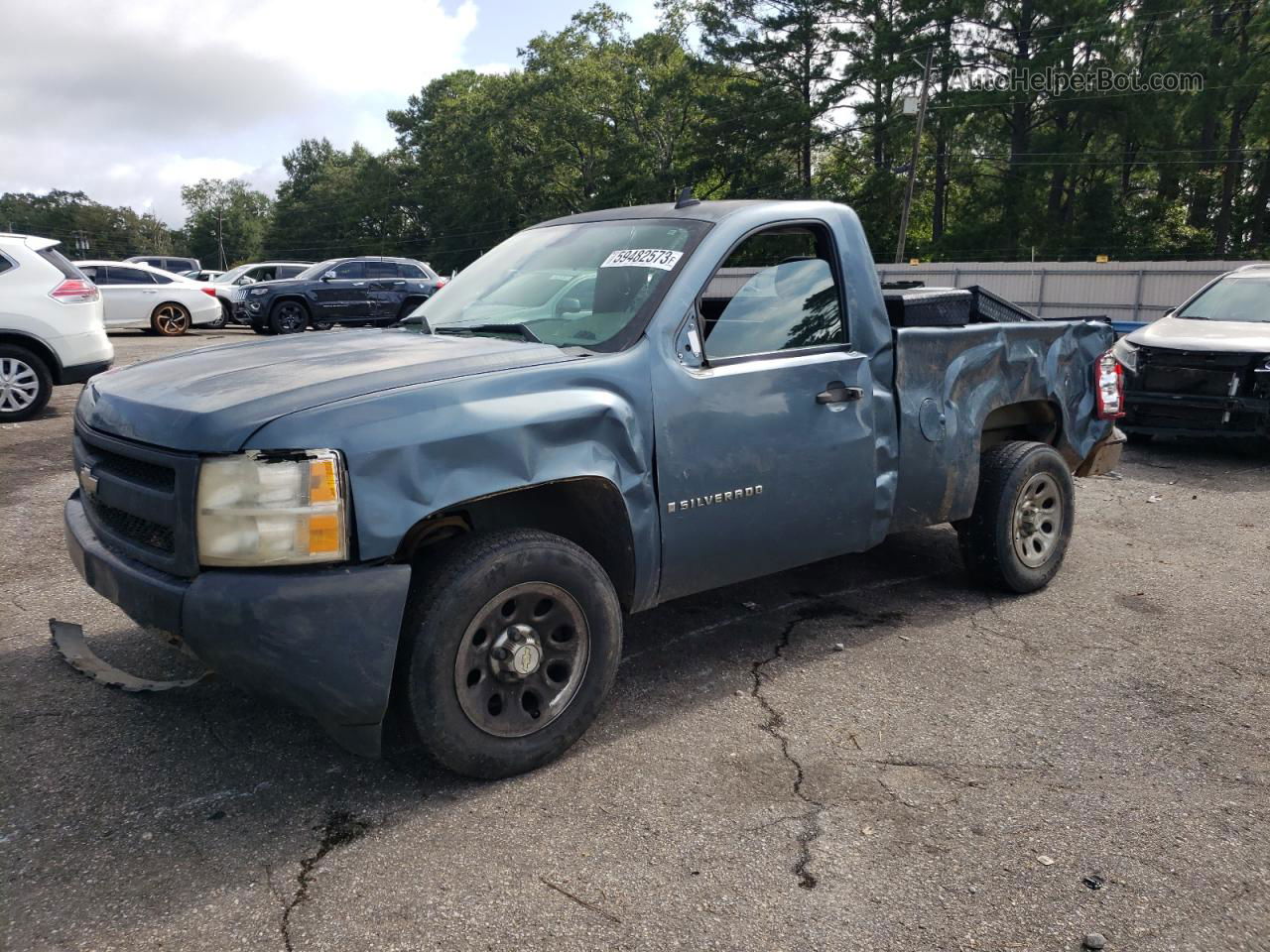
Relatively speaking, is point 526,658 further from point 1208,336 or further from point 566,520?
point 1208,336

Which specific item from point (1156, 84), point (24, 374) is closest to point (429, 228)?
point (1156, 84)

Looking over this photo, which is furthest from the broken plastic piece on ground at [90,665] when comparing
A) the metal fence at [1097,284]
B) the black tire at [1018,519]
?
the metal fence at [1097,284]

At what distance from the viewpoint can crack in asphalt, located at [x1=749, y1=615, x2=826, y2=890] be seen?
9.06 ft

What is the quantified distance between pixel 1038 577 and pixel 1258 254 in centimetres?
4173

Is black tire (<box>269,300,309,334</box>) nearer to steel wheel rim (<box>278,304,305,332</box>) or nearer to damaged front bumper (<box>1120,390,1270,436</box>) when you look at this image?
steel wheel rim (<box>278,304,305,332</box>)

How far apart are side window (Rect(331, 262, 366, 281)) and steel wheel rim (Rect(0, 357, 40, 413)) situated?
38.9 feet

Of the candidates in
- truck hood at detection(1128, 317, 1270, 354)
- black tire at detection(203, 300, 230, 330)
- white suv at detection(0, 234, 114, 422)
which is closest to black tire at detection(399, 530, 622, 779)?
truck hood at detection(1128, 317, 1270, 354)

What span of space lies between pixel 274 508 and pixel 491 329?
1.35 meters

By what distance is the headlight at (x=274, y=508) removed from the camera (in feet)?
8.94

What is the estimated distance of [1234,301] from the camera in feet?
32.5

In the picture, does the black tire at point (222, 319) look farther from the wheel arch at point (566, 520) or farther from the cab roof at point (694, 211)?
the wheel arch at point (566, 520)

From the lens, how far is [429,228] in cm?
8206

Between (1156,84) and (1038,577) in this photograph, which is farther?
(1156,84)

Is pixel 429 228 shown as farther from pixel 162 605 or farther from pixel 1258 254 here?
pixel 162 605
